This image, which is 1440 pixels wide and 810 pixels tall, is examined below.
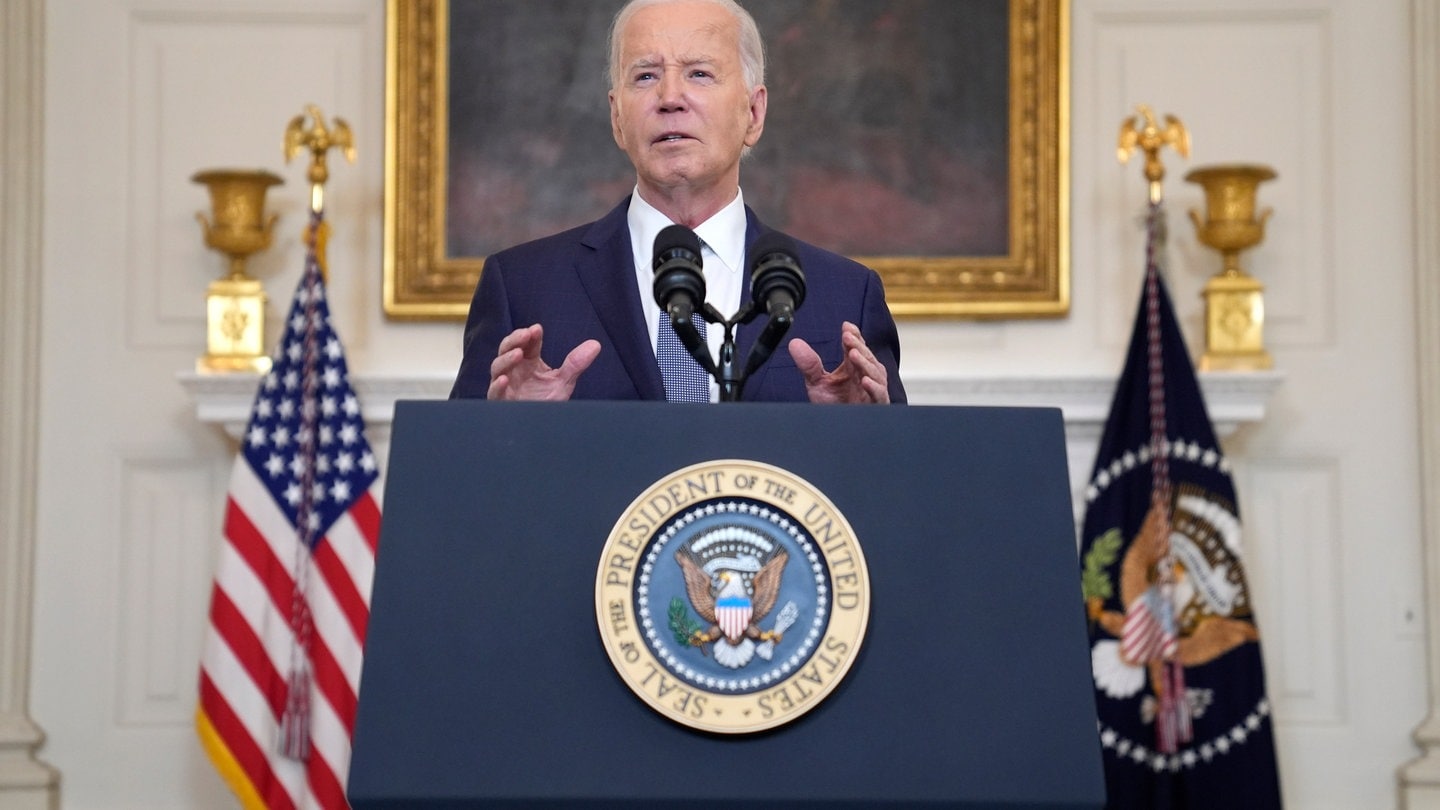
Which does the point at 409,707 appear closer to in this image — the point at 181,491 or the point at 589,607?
the point at 589,607

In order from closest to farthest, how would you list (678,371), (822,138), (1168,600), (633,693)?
(633,693) → (678,371) → (1168,600) → (822,138)

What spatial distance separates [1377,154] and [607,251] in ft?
12.0

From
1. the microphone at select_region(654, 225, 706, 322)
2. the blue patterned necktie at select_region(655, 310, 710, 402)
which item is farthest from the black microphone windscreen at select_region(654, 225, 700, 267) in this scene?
the blue patterned necktie at select_region(655, 310, 710, 402)

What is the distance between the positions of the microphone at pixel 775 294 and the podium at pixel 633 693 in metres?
0.16

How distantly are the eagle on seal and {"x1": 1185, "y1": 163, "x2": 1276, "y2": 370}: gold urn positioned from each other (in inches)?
148

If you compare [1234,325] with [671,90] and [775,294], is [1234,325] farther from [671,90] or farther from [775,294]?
[775,294]

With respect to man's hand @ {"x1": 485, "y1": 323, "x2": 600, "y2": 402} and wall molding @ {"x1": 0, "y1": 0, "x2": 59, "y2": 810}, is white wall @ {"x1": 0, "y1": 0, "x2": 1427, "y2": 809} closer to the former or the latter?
wall molding @ {"x1": 0, "y1": 0, "x2": 59, "y2": 810}

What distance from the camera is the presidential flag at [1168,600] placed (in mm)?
4664

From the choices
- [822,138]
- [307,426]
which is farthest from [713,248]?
[822,138]

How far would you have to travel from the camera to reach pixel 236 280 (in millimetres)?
4996

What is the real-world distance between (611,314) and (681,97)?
35 cm

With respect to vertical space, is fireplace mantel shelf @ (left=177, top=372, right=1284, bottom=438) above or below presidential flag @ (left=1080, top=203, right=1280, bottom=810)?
above

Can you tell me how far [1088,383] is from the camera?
4961mm

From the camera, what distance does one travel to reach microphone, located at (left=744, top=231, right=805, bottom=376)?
5.54ft
